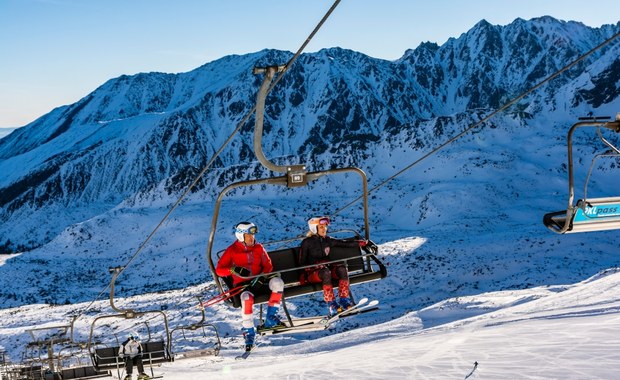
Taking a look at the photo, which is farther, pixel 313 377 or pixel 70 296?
pixel 70 296

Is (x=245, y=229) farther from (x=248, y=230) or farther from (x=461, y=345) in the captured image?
(x=461, y=345)

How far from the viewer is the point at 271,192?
246 feet

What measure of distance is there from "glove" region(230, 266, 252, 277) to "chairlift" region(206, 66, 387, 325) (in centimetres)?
30

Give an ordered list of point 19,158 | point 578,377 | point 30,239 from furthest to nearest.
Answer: point 19,158 < point 30,239 < point 578,377

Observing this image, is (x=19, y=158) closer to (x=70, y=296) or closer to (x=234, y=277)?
(x=70, y=296)

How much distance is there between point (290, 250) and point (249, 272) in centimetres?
153

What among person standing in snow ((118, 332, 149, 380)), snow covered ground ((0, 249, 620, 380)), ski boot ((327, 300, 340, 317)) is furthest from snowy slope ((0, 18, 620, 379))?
person standing in snow ((118, 332, 149, 380))

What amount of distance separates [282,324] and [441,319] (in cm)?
1863

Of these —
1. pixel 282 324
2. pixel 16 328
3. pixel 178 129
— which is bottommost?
pixel 16 328

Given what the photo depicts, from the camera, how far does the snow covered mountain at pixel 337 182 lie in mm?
44375

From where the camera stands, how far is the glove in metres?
11.0

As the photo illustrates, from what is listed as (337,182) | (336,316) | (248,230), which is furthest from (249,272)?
(337,182)

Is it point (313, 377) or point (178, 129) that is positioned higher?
point (178, 129)

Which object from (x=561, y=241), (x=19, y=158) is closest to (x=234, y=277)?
→ (x=561, y=241)
